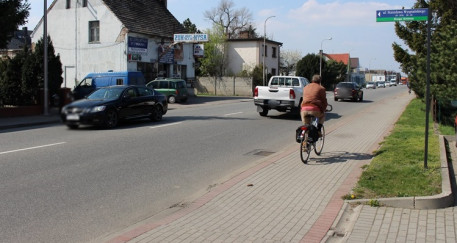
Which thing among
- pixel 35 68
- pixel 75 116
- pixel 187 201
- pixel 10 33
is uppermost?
pixel 10 33

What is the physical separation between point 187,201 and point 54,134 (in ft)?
27.5

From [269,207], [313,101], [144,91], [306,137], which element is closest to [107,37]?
[144,91]

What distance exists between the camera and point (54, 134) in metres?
13.2

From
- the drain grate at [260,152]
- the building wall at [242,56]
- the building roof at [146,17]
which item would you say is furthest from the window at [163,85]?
the building wall at [242,56]

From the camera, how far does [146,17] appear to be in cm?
3588

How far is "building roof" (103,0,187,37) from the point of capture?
33.2 m

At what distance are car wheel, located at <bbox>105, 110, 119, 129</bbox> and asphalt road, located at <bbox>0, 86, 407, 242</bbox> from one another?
33cm

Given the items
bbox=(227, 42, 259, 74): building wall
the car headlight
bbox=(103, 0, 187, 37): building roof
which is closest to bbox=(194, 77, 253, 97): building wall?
bbox=(103, 0, 187, 37): building roof

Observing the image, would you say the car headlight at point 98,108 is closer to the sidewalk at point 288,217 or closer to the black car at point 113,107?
the black car at point 113,107

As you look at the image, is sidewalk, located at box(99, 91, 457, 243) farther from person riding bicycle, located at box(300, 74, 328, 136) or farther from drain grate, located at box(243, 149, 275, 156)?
drain grate, located at box(243, 149, 275, 156)

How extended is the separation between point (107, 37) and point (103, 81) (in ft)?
30.2

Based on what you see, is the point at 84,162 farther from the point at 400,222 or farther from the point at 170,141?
the point at 400,222

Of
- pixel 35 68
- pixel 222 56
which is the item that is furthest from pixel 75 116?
pixel 222 56

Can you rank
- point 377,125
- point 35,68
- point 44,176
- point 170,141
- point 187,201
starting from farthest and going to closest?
point 35,68, point 377,125, point 170,141, point 44,176, point 187,201
